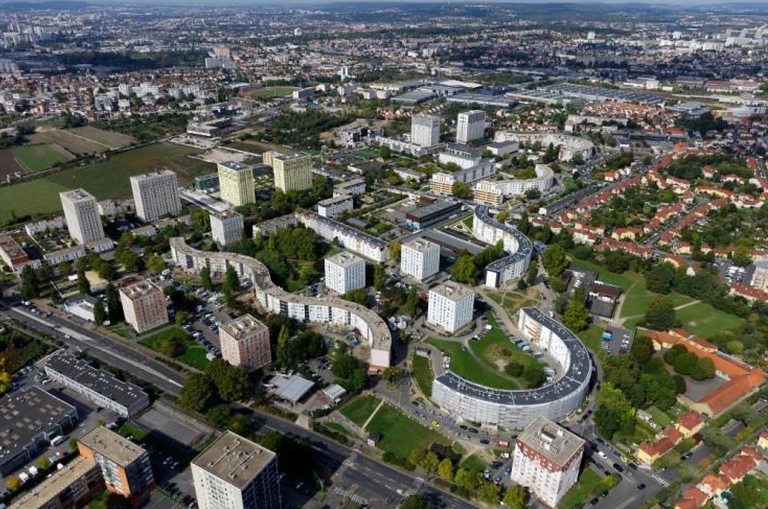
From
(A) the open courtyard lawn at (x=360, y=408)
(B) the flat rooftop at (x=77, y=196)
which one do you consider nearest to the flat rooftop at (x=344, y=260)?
(A) the open courtyard lawn at (x=360, y=408)

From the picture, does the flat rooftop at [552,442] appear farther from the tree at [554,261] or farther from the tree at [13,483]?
the tree at [13,483]

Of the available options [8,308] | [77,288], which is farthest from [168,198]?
[8,308]

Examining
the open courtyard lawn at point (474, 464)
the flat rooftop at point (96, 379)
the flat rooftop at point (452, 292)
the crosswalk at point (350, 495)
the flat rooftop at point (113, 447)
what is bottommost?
the crosswalk at point (350, 495)

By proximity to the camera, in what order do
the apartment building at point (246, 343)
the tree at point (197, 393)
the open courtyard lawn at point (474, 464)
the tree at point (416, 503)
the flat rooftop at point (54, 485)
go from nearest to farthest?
1. the flat rooftop at point (54, 485)
2. the tree at point (416, 503)
3. the open courtyard lawn at point (474, 464)
4. the tree at point (197, 393)
5. the apartment building at point (246, 343)

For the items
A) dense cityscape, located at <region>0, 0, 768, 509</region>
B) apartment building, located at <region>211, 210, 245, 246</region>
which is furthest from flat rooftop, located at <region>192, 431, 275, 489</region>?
apartment building, located at <region>211, 210, 245, 246</region>

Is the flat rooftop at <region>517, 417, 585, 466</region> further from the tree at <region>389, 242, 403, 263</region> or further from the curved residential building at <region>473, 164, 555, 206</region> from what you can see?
the curved residential building at <region>473, 164, 555, 206</region>

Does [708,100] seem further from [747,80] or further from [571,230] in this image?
[571,230]
